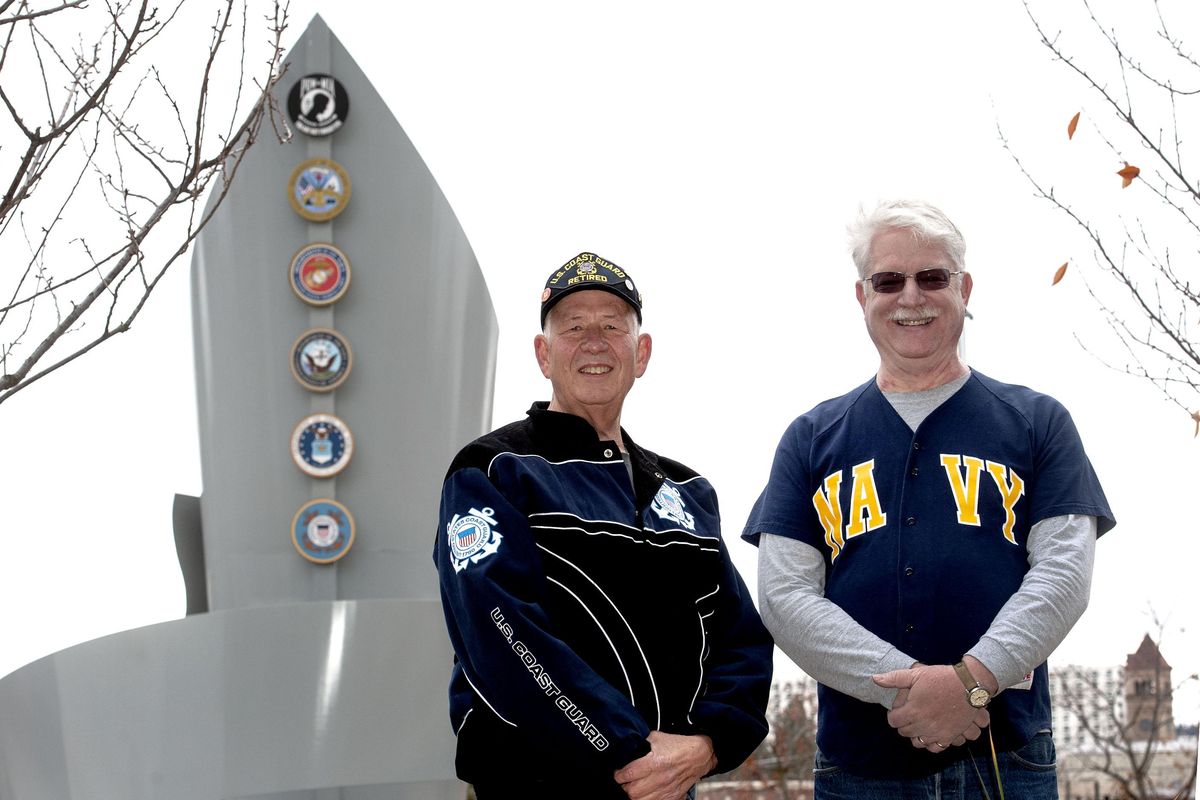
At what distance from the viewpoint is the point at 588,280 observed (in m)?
2.57

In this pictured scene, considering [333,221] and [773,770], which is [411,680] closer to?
[333,221]

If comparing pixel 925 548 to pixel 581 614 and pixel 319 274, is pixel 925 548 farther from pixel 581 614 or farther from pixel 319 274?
pixel 319 274

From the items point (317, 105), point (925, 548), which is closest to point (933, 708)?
point (925, 548)

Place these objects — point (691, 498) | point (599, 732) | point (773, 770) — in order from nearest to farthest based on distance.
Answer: point (599, 732) → point (691, 498) → point (773, 770)

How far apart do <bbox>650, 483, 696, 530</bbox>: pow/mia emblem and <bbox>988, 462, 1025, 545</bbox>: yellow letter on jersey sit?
0.58 m

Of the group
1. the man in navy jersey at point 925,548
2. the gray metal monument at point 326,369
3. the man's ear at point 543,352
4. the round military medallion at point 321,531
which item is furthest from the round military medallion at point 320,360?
the man in navy jersey at point 925,548

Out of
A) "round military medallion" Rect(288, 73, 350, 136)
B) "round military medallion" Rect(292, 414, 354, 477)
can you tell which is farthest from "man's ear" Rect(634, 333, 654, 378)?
"round military medallion" Rect(288, 73, 350, 136)

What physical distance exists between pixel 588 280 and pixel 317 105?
5375mm

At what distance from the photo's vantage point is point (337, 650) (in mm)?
6582

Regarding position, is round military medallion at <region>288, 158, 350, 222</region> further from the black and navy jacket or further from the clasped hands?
the clasped hands

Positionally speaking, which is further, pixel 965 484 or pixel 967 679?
pixel 965 484

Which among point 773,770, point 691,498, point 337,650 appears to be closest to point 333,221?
point 337,650

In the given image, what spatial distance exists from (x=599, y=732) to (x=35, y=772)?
4.95m

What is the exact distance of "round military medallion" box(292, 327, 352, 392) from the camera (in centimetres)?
735
